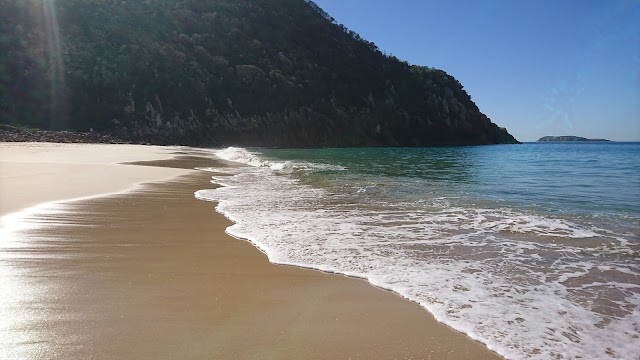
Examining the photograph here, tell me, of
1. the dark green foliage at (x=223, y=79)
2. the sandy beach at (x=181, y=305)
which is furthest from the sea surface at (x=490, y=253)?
the dark green foliage at (x=223, y=79)

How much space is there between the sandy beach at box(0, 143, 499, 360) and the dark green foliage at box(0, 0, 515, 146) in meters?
49.6

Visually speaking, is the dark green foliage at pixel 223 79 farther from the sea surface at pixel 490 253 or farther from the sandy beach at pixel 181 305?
the sandy beach at pixel 181 305

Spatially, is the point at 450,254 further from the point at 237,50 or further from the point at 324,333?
the point at 237,50

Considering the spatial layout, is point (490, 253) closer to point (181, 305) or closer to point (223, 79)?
point (181, 305)

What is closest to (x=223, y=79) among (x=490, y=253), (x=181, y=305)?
(x=490, y=253)

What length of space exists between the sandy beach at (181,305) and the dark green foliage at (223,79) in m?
49.6

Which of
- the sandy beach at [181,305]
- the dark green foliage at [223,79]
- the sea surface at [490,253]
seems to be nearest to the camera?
the sandy beach at [181,305]

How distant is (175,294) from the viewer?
3393 millimetres

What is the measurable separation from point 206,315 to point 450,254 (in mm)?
2952

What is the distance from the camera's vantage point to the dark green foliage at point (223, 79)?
49938 millimetres

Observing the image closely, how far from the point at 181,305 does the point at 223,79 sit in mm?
67606

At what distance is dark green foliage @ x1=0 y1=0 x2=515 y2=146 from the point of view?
49.9 metres

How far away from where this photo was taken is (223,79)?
67.0 metres

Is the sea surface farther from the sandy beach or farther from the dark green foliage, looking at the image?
the dark green foliage
